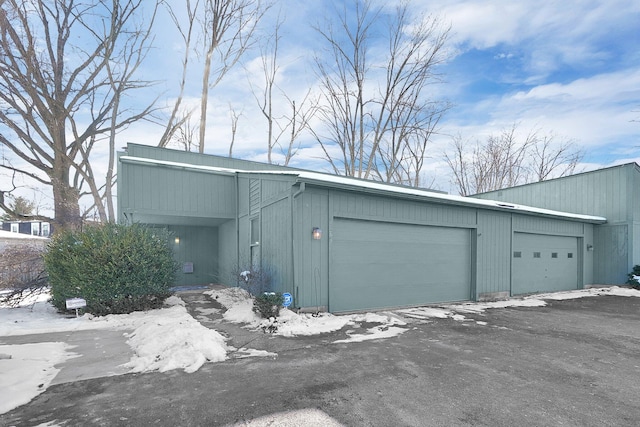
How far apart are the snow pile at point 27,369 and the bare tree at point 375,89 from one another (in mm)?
18251

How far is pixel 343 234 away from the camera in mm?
7160

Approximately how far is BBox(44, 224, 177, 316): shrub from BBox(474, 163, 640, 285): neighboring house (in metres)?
16.1

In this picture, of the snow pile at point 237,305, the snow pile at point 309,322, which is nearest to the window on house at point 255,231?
the snow pile at point 237,305

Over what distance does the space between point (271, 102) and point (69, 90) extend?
11117 millimetres

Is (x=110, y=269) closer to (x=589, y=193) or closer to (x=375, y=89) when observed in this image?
(x=589, y=193)

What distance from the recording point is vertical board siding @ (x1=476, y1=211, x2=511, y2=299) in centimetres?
938

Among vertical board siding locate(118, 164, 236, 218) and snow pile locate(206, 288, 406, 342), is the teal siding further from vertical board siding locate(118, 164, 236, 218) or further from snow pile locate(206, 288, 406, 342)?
snow pile locate(206, 288, 406, 342)

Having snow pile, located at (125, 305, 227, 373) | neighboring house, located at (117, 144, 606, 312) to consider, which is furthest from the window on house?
snow pile, located at (125, 305, 227, 373)

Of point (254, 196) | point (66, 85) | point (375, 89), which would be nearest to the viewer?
point (254, 196)

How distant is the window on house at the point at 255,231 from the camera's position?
8.72 metres

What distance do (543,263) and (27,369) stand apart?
13612 millimetres

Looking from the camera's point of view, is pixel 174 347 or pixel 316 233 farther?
pixel 316 233

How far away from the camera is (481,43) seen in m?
15.8

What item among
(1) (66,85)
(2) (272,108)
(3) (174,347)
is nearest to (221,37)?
(2) (272,108)
